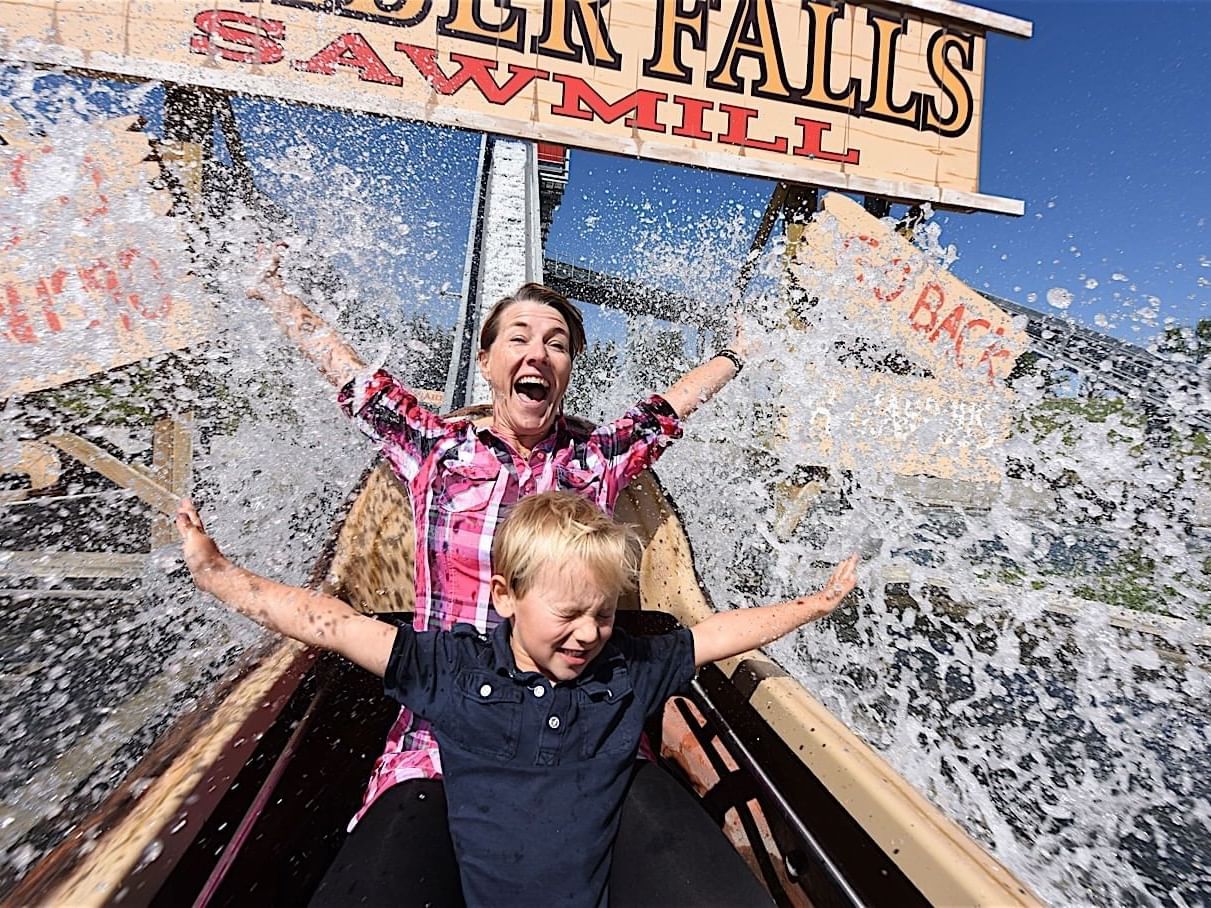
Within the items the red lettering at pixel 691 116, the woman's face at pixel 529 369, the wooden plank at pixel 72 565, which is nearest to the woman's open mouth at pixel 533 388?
the woman's face at pixel 529 369

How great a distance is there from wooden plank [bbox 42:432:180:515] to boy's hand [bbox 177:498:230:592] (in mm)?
2889

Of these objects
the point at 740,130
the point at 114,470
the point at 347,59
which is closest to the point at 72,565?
the point at 114,470

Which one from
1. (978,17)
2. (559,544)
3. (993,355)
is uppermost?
(978,17)

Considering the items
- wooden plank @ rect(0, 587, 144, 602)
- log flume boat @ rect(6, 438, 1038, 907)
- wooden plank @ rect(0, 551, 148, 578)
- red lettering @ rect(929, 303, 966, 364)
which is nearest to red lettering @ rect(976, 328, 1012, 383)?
red lettering @ rect(929, 303, 966, 364)

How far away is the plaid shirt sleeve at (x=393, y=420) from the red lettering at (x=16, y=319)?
7.15 feet

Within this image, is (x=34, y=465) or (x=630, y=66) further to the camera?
(x=34, y=465)

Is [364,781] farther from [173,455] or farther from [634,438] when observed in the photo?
[173,455]

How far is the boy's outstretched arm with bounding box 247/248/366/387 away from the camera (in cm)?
173

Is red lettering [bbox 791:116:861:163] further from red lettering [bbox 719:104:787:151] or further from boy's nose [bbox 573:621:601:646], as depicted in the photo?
boy's nose [bbox 573:621:601:646]

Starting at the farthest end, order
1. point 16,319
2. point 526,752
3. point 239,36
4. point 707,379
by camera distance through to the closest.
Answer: point 239,36
point 16,319
point 707,379
point 526,752

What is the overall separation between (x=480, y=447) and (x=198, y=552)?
0.59m

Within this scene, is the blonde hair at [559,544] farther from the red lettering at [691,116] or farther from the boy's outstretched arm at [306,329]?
the red lettering at [691,116]

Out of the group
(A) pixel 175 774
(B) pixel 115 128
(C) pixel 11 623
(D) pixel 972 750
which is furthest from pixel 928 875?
(C) pixel 11 623

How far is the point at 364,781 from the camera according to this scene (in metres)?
1.59
